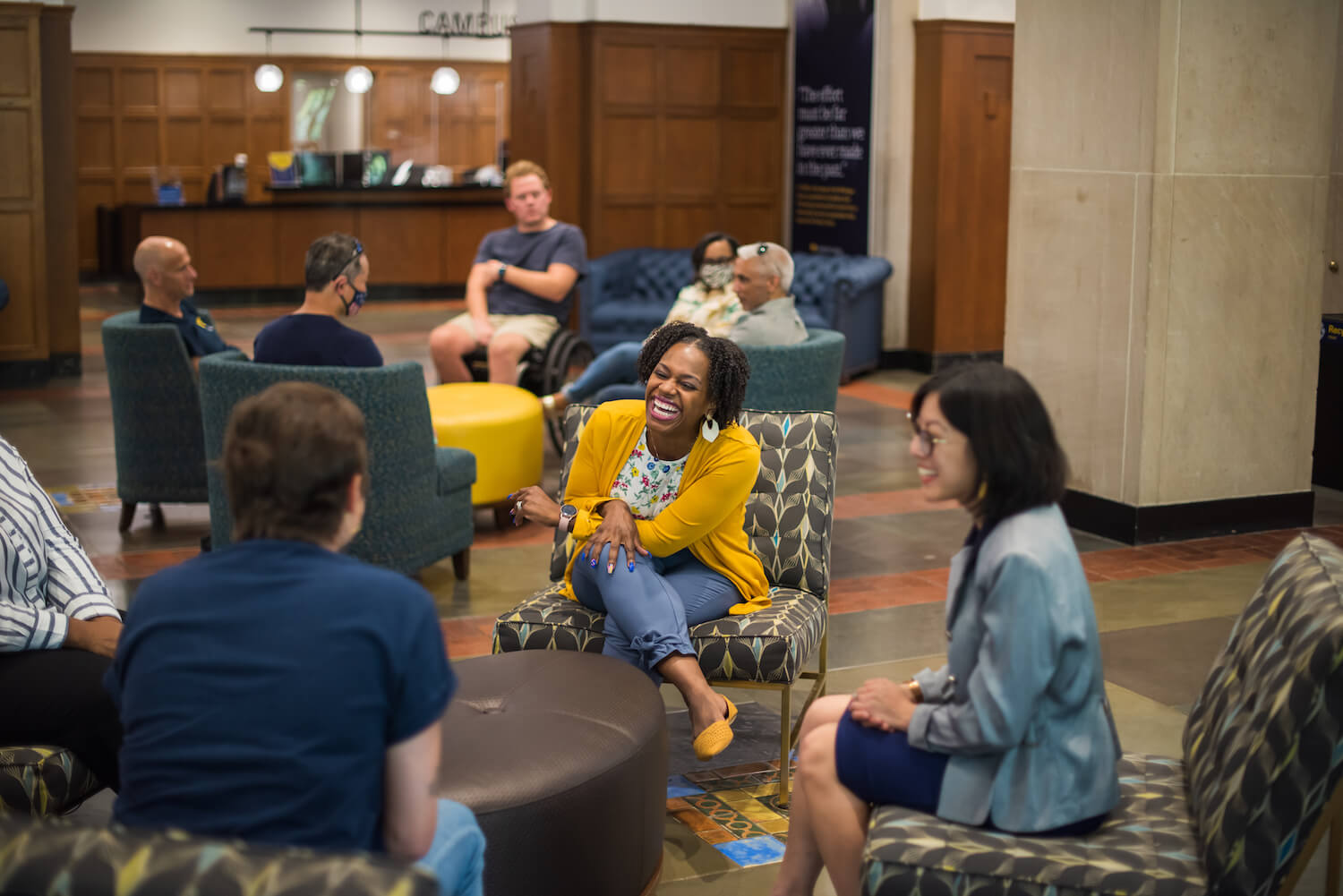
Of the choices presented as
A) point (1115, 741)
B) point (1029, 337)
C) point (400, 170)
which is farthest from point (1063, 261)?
point (400, 170)

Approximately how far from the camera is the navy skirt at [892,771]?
7.88 feet

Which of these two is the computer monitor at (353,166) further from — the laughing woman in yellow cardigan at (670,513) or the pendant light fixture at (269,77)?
the laughing woman in yellow cardigan at (670,513)

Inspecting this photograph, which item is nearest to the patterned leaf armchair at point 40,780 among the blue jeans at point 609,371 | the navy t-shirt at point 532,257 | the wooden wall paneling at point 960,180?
the blue jeans at point 609,371

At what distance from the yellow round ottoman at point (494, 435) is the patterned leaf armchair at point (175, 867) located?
433cm

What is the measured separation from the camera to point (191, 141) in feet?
57.4

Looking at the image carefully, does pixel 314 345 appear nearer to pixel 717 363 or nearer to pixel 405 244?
pixel 717 363

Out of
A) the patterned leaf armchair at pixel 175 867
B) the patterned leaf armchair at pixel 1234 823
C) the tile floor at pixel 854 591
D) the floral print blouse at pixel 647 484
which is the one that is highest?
the floral print blouse at pixel 647 484

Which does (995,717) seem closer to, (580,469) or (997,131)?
(580,469)

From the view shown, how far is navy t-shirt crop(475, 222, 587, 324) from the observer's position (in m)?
7.45

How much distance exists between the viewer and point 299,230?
15344 millimetres

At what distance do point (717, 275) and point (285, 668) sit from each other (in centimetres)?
520

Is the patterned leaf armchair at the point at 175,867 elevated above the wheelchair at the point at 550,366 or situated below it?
below

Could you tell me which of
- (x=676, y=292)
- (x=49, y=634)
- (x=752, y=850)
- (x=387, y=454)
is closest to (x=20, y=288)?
(x=676, y=292)

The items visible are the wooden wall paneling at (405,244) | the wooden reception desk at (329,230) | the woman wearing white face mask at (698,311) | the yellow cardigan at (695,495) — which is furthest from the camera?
the wooden wall paneling at (405,244)
